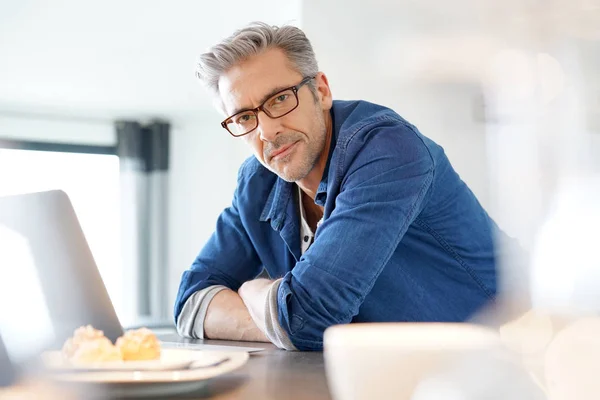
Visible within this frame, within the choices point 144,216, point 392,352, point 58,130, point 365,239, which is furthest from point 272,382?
point 144,216

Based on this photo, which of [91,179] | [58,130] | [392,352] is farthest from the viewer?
[91,179]

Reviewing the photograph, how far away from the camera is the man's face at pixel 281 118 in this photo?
1.34 m

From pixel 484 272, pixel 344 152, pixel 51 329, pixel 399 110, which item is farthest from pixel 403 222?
pixel 399 110

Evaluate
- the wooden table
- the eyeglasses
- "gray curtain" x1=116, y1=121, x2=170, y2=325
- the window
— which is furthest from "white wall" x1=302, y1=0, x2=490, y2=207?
"gray curtain" x1=116, y1=121, x2=170, y2=325

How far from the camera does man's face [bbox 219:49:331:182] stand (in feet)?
4.39

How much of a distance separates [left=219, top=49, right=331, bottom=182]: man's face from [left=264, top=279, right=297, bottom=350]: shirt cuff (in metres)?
0.34

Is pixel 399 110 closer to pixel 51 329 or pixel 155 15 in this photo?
pixel 155 15

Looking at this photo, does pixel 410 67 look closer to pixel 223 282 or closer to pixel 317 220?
pixel 317 220

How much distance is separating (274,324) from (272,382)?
15.2 inches

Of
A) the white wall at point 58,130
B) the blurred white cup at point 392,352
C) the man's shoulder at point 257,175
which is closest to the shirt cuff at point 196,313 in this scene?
the man's shoulder at point 257,175

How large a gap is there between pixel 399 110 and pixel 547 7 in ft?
5.66

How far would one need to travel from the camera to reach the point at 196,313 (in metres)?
1.33

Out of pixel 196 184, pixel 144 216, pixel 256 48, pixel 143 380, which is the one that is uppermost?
pixel 256 48

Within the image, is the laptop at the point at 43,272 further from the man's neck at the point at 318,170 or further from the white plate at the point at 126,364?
the man's neck at the point at 318,170
